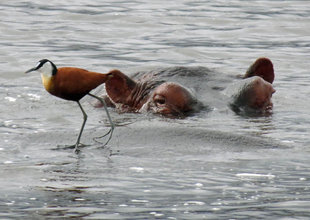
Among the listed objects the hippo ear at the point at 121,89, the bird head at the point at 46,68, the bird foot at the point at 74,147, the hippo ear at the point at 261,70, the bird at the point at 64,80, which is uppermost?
the bird head at the point at 46,68

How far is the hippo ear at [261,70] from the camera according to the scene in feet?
24.2

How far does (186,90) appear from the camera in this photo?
6617mm

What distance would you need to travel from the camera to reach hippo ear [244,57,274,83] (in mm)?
7371

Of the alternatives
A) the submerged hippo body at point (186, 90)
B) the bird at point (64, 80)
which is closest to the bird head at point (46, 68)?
the bird at point (64, 80)

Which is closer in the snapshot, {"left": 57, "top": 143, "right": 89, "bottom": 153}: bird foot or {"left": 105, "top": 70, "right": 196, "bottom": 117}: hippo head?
{"left": 57, "top": 143, "right": 89, "bottom": 153}: bird foot

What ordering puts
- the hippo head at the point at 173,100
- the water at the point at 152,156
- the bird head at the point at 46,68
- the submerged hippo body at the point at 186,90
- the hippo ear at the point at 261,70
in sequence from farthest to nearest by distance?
the hippo ear at the point at 261,70, the submerged hippo body at the point at 186,90, the hippo head at the point at 173,100, the bird head at the point at 46,68, the water at the point at 152,156

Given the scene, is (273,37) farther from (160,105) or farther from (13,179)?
(13,179)

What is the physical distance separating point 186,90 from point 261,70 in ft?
3.54

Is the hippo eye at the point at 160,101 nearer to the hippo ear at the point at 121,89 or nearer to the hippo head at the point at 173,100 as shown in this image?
the hippo head at the point at 173,100

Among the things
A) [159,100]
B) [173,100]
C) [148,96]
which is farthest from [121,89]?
[173,100]

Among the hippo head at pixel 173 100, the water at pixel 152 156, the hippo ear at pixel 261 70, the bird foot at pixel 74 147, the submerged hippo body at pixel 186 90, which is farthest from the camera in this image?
the hippo ear at pixel 261 70

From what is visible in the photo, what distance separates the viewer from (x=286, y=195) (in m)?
4.70

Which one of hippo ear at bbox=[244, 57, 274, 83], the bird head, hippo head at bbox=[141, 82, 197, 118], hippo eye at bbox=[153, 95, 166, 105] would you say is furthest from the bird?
hippo ear at bbox=[244, 57, 274, 83]

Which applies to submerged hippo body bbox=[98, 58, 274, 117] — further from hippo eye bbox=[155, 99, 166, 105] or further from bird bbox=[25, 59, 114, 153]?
bird bbox=[25, 59, 114, 153]
